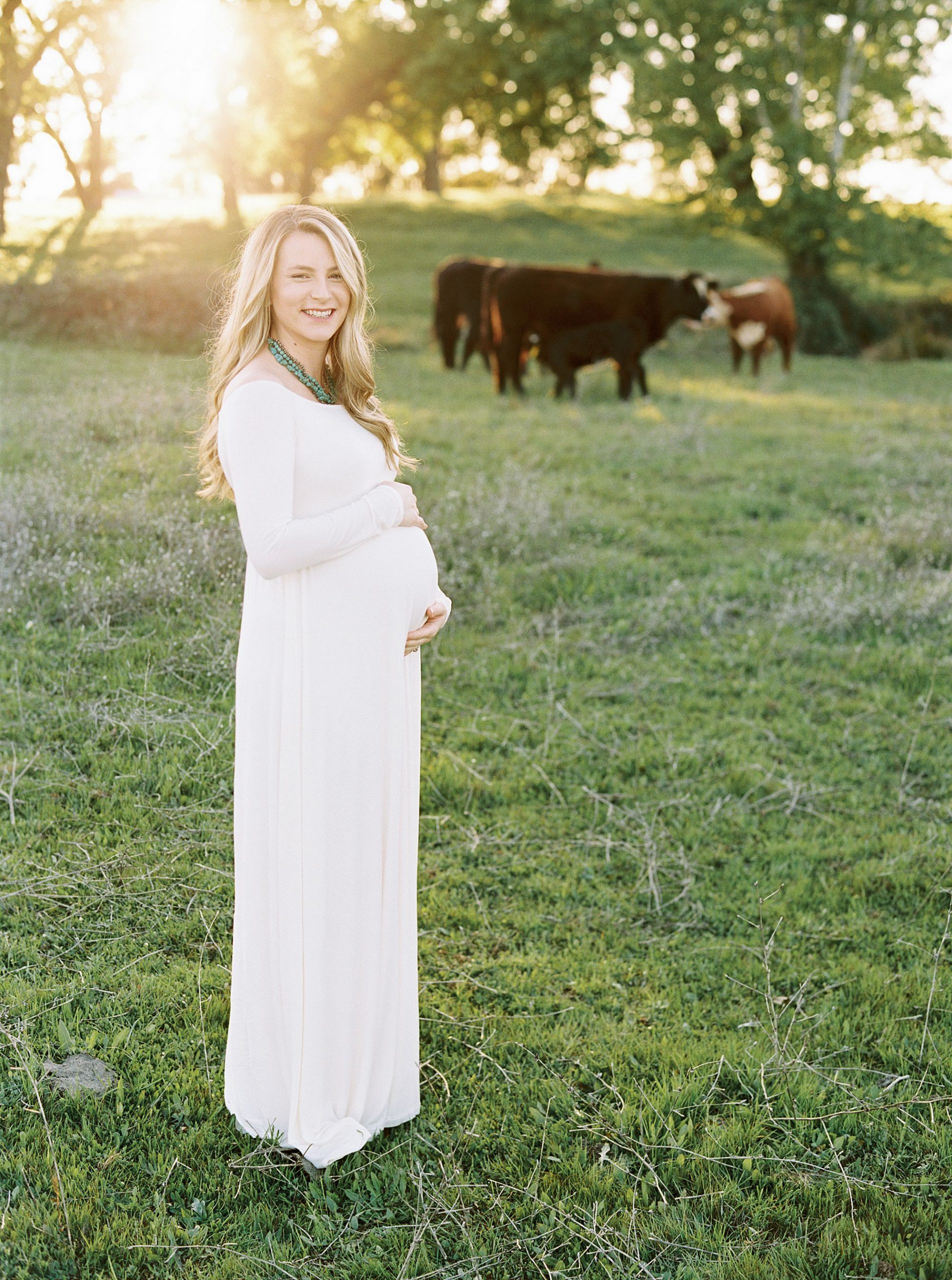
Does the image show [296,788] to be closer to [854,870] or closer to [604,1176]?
[604,1176]

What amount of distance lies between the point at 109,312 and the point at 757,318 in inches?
386

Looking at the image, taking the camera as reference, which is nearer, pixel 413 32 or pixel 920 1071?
pixel 920 1071

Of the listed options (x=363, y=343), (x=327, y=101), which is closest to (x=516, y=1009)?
(x=363, y=343)

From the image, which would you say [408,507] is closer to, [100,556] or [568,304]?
[100,556]

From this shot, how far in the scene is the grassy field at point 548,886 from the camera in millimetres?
2848

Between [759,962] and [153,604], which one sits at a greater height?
[153,604]

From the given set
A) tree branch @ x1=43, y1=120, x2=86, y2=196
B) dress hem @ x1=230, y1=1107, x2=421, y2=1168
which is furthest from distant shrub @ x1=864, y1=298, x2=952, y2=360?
dress hem @ x1=230, y1=1107, x2=421, y2=1168

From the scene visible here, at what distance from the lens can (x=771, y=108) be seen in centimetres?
2264

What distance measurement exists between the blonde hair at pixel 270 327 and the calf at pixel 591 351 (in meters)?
11.6

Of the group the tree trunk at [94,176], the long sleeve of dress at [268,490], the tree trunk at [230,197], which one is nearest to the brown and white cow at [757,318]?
the tree trunk at [230,197]

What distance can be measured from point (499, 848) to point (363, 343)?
2718 millimetres

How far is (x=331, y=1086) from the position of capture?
2.87 m

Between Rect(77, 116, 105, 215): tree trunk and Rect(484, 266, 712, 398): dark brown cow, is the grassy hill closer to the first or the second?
Rect(77, 116, 105, 215): tree trunk

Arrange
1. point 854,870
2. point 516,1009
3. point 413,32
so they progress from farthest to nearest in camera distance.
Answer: point 413,32
point 854,870
point 516,1009
